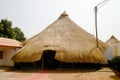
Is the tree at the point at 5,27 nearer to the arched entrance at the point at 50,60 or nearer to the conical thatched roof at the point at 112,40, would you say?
the arched entrance at the point at 50,60

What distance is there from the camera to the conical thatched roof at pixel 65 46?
17781 millimetres

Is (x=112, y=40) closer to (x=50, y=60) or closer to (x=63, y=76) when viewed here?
(x=50, y=60)

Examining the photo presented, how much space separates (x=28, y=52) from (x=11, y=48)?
317cm

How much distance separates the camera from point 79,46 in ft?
62.2

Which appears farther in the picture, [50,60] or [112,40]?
[112,40]

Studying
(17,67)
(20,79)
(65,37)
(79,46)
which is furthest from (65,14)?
(20,79)

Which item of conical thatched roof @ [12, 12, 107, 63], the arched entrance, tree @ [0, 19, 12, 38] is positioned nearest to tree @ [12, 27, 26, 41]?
tree @ [0, 19, 12, 38]

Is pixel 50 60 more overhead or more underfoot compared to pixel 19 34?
more underfoot

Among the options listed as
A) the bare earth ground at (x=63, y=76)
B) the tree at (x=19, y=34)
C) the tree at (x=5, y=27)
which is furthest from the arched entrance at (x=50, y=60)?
the tree at (x=19, y=34)

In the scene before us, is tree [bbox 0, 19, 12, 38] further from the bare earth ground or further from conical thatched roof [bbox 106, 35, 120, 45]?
the bare earth ground

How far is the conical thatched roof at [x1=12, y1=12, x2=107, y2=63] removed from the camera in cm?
1778

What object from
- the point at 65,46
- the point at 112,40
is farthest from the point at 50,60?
the point at 112,40

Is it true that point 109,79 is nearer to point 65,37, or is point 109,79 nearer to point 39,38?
point 65,37

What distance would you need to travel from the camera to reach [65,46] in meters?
18.7
